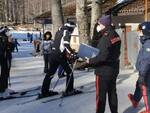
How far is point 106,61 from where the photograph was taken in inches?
319

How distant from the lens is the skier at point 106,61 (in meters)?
8.07

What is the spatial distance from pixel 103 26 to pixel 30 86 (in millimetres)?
5666

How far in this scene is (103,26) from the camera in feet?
27.2

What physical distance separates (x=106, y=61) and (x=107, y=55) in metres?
0.11

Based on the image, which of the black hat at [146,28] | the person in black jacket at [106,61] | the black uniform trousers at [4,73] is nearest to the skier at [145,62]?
the black hat at [146,28]

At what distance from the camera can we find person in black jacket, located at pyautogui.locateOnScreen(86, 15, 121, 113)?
8.07m

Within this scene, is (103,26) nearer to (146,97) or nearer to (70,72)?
(146,97)

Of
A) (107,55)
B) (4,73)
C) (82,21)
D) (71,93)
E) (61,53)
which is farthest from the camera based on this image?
(82,21)

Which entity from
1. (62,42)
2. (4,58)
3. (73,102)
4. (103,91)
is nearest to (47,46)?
(4,58)

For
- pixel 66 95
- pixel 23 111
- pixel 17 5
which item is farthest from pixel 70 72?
pixel 17 5

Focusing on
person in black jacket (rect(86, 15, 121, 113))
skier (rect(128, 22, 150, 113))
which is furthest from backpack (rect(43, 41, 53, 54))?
person in black jacket (rect(86, 15, 121, 113))

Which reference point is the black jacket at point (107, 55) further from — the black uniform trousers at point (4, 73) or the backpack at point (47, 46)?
the backpack at point (47, 46)

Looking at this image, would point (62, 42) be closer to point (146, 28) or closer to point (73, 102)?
point (73, 102)

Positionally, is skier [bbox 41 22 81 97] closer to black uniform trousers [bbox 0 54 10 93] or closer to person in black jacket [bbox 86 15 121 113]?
black uniform trousers [bbox 0 54 10 93]
